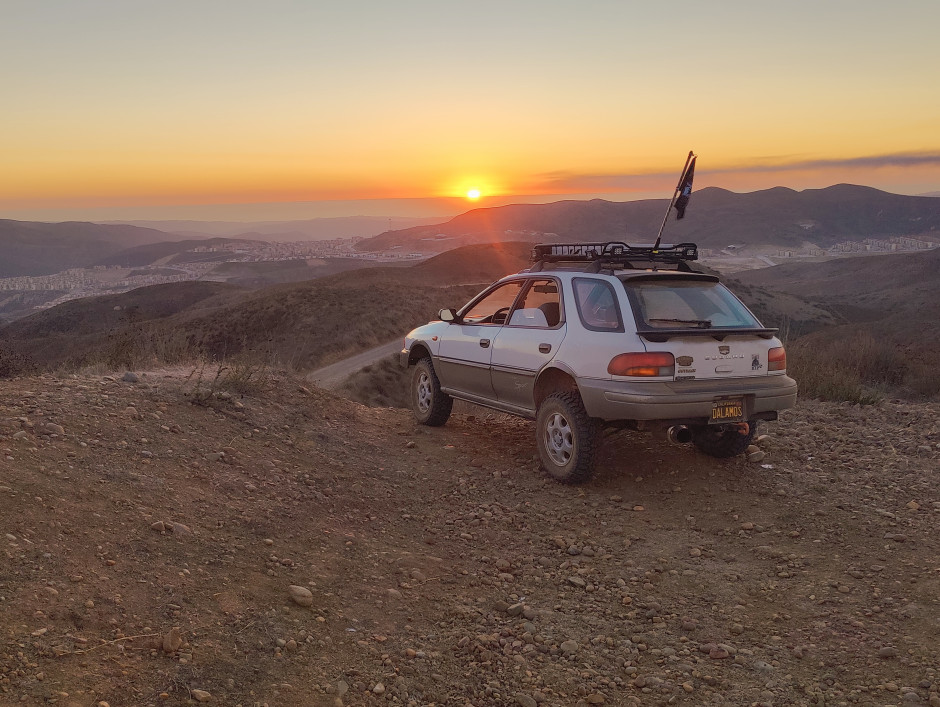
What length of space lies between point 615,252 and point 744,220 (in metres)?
165

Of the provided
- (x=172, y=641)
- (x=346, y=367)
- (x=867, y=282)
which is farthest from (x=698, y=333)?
(x=867, y=282)

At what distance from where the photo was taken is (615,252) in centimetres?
638

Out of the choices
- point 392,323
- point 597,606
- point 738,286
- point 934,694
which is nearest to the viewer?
point 934,694

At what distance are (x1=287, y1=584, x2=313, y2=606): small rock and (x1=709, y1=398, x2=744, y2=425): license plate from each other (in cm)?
328

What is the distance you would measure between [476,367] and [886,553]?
12.6ft

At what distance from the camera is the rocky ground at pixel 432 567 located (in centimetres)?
318

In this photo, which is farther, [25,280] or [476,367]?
[25,280]

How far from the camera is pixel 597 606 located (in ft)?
13.3

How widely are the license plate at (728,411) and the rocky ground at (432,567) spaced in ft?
2.06

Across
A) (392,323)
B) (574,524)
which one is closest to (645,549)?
(574,524)

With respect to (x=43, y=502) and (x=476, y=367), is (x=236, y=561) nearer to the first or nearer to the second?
(x=43, y=502)

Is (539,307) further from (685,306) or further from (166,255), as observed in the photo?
(166,255)

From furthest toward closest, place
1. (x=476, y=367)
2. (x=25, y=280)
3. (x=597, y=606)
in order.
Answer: (x=25, y=280) → (x=476, y=367) → (x=597, y=606)

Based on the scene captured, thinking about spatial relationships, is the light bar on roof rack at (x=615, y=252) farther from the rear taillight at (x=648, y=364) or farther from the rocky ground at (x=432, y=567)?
the rocky ground at (x=432, y=567)
